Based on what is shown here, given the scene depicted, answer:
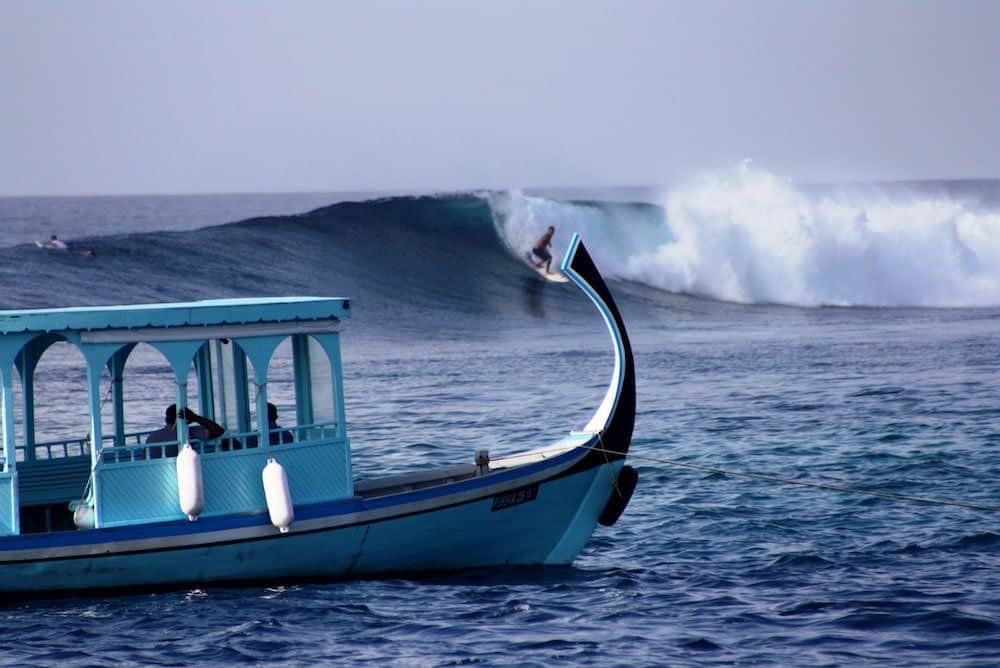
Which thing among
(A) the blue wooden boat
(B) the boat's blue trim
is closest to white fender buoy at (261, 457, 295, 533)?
(A) the blue wooden boat

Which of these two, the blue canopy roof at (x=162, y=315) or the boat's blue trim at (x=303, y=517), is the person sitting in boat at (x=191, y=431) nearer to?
the boat's blue trim at (x=303, y=517)

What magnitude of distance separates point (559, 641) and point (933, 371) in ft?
55.4

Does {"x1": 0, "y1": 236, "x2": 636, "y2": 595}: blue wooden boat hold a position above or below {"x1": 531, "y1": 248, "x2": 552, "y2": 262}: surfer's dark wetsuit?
below

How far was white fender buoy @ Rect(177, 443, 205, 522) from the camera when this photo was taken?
12547 millimetres

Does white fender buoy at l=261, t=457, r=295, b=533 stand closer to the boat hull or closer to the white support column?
the boat hull

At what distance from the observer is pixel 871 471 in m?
18.5

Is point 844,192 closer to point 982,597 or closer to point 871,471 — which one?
point 871,471

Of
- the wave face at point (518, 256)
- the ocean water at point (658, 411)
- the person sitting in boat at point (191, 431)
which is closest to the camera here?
the ocean water at point (658, 411)

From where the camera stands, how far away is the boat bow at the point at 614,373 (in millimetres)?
14008

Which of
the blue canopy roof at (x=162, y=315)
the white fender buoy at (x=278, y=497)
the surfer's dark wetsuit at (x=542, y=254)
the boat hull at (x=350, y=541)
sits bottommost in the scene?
the boat hull at (x=350, y=541)

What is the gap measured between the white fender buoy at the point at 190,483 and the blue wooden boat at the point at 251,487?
0.01 metres

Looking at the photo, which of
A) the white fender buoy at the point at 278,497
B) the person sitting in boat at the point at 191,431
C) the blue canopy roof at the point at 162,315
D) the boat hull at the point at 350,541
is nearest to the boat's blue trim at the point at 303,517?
the boat hull at the point at 350,541

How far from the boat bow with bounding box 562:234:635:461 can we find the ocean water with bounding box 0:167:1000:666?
57 centimetres

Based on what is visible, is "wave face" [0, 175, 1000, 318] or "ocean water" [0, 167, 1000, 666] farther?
"wave face" [0, 175, 1000, 318]
